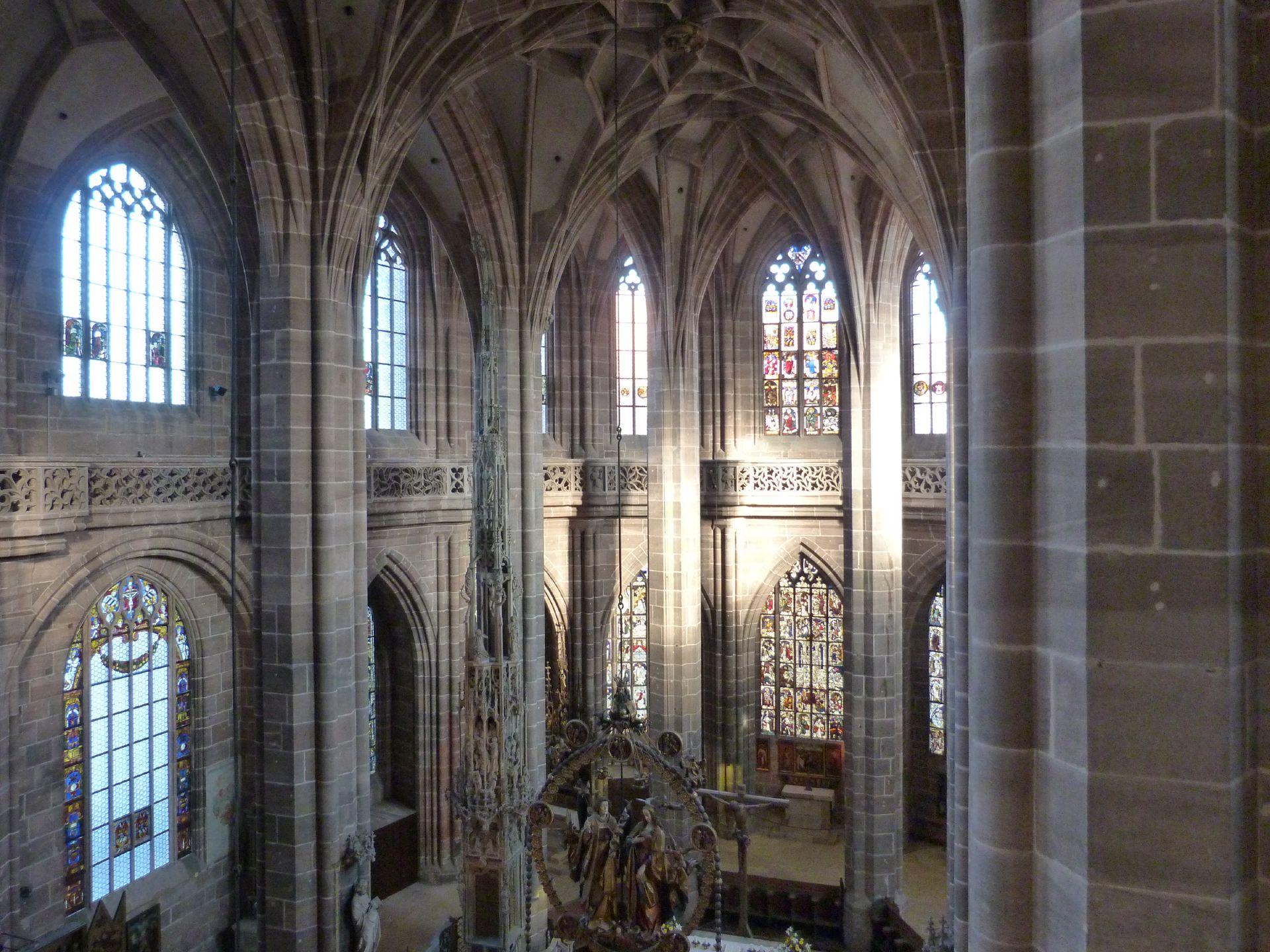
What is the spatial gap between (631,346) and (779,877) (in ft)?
35.4

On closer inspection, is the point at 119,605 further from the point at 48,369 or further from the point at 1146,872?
the point at 1146,872

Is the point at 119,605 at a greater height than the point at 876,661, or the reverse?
the point at 119,605

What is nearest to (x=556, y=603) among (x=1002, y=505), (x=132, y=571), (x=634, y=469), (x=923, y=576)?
(x=634, y=469)

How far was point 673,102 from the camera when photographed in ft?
51.2

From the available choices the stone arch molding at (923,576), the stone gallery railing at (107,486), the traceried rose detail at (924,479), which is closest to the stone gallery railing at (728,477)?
the traceried rose detail at (924,479)

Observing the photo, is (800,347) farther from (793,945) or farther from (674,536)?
(793,945)

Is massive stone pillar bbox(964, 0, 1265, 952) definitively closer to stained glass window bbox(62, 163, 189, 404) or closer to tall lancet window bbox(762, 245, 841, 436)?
stained glass window bbox(62, 163, 189, 404)

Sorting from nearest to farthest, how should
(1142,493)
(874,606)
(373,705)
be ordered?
(1142,493) < (874,606) < (373,705)

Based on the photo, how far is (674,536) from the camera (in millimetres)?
17844

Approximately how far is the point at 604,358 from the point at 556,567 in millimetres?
4456

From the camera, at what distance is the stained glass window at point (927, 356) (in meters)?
18.7

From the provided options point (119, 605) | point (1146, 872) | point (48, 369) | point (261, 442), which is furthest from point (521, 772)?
point (1146, 872)

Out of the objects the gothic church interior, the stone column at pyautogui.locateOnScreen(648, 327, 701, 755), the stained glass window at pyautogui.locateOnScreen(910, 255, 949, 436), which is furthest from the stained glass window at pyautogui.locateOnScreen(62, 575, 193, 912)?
the stained glass window at pyautogui.locateOnScreen(910, 255, 949, 436)

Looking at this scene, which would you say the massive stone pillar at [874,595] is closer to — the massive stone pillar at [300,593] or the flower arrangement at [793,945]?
the flower arrangement at [793,945]
